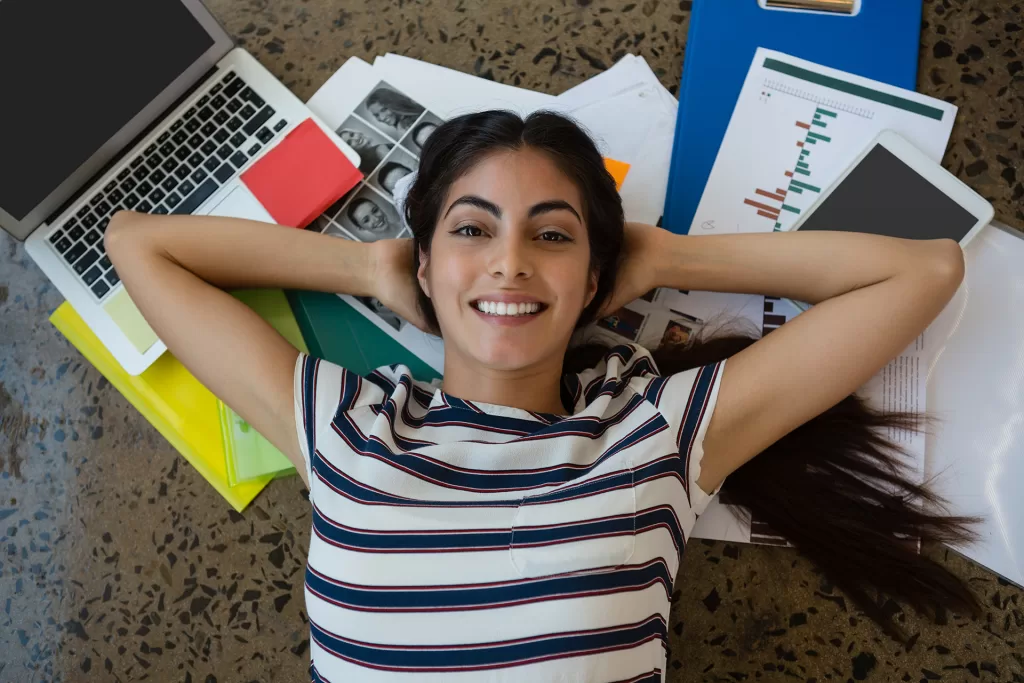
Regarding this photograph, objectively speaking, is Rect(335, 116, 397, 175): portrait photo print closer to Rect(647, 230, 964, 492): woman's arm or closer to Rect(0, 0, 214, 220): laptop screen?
Rect(0, 0, 214, 220): laptop screen

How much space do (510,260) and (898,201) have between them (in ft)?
1.97

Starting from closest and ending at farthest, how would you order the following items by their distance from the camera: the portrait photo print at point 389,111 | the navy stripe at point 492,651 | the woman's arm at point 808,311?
the navy stripe at point 492,651 → the woman's arm at point 808,311 → the portrait photo print at point 389,111

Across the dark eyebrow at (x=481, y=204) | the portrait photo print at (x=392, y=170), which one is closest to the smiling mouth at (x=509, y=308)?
the dark eyebrow at (x=481, y=204)

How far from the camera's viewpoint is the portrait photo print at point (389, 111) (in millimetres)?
994

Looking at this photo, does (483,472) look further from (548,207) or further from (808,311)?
(808,311)

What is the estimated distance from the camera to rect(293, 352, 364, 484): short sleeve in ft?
2.57

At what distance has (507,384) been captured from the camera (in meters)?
0.82

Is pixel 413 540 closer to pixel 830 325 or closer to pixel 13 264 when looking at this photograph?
pixel 830 325

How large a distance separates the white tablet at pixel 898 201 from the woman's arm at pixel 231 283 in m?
0.66

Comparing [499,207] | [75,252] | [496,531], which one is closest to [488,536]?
[496,531]

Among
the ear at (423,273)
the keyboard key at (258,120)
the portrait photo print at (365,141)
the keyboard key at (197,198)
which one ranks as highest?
the keyboard key at (258,120)

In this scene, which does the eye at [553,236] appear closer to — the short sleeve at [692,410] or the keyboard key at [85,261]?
the short sleeve at [692,410]

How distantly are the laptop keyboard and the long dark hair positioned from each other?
27 centimetres

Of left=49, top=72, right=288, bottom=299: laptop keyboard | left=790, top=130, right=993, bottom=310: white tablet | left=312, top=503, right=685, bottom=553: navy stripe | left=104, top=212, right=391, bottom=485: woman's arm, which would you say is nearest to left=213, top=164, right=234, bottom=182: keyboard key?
Result: left=49, top=72, right=288, bottom=299: laptop keyboard
